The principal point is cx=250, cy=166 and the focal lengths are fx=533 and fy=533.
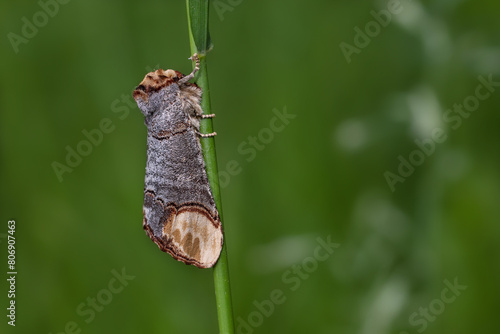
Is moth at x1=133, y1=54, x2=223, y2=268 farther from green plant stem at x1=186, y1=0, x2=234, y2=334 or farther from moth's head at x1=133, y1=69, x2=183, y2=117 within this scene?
green plant stem at x1=186, y1=0, x2=234, y2=334

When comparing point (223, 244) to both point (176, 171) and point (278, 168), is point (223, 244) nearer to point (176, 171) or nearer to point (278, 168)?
point (176, 171)

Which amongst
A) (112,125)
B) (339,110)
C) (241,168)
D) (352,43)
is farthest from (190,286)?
(352,43)

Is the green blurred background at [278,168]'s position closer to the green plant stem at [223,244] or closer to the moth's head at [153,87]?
the moth's head at [153,87]

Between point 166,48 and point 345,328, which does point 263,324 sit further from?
point 166,48

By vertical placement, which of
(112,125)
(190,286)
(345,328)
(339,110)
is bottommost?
(345,328)

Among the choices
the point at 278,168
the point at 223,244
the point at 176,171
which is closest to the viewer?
the point at 223,244

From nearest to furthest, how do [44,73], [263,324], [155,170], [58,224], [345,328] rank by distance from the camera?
[155,170], [345,328], [263,324], [58,224], [44,73]

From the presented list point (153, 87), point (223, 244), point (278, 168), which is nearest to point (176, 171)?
point (153, 87)
